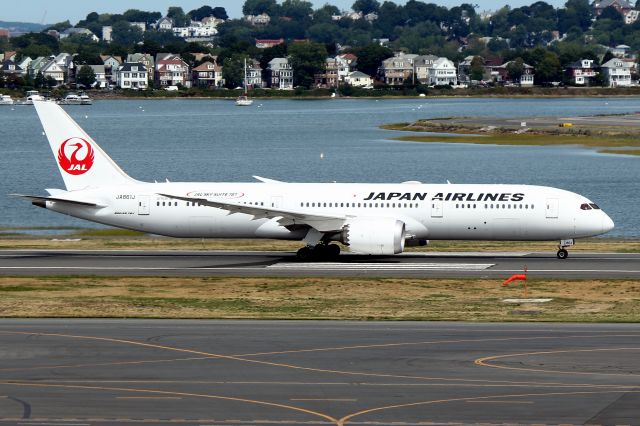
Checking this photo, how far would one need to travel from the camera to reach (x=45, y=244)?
2832 inches

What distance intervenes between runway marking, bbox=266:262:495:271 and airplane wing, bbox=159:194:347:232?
1835 mm

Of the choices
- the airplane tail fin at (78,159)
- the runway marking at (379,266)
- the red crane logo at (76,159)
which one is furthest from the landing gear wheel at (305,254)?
the red crane logo at (76,159)

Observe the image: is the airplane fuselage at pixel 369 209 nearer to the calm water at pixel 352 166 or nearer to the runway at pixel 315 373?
the runway at pixel 315 373

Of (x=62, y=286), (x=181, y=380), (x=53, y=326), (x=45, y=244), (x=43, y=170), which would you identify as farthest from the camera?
(x=43, y=170)

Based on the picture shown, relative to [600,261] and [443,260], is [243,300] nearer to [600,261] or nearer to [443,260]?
[443,260]

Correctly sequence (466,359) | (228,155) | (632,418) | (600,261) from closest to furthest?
(632,418) < (466,359) < (600,261) < (228,155)

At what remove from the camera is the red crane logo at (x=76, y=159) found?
212 feet

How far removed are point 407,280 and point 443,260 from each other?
8.64 m

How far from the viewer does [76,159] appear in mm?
64562

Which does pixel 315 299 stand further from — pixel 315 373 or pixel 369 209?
pixel 315 373

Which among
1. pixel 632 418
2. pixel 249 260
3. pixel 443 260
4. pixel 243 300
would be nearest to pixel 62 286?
pixel 243 300

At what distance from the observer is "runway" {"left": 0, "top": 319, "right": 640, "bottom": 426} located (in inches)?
1171

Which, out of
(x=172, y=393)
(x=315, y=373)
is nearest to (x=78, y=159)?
(x=315, y=373)

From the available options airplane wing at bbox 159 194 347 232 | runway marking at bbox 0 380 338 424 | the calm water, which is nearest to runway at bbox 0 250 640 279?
airplane wing at bbox 159 194 347 232
